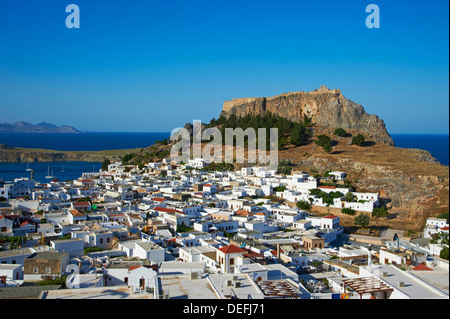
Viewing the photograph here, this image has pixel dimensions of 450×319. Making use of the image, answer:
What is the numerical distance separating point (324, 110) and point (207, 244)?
21.9m

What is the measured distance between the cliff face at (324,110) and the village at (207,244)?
10.4 meters

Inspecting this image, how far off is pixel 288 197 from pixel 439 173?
6.28m

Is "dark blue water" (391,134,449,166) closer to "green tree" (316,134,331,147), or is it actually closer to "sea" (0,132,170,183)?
"green tree" (316,134,331,147)

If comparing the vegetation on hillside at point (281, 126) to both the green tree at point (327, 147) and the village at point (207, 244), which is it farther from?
the village at point (207, 244)

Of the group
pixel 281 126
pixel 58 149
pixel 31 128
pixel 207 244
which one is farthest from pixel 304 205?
pixel 31 128

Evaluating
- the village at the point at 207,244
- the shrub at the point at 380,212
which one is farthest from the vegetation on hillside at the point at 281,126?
the shrub at the point at 380,212

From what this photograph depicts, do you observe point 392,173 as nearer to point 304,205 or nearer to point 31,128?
point 304,205

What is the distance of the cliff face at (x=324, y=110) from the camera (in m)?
28.3

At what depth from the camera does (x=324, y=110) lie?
2941 cm

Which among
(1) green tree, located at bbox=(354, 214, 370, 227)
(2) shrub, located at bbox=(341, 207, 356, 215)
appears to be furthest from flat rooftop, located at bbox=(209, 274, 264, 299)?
(2) shrub, located at bbox=(341, 207, 356, 215)

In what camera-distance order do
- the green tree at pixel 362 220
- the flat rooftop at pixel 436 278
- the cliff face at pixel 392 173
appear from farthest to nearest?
the cliff face at pixel 392 173
the green tree at pixel 362 220
the flat rooftop at pixel 436 278

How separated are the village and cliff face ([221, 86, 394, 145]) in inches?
408
